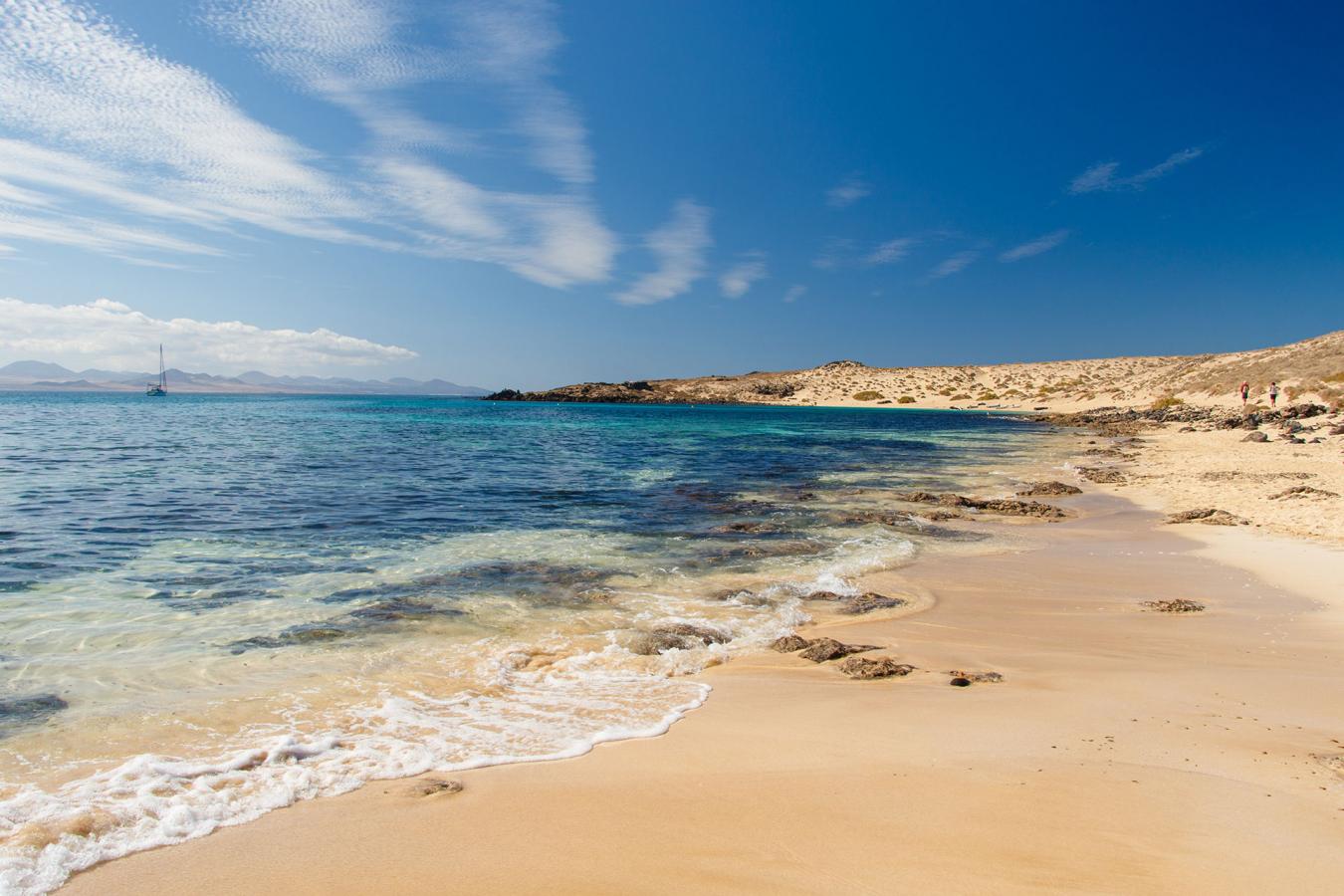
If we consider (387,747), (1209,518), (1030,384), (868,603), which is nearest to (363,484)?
(868,603)

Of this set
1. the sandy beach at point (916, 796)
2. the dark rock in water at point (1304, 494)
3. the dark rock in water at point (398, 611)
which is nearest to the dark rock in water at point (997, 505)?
the dark rock in water at point (1304, 494)

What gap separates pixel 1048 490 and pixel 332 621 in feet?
54.7

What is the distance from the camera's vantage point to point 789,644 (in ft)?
20.9

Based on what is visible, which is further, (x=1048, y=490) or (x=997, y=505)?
(x=1048, y=490)

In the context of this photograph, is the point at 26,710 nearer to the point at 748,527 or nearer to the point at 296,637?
the point at 296,637

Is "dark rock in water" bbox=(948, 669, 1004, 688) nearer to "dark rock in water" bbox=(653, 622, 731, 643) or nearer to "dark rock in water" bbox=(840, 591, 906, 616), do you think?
"dark rock in water" bbox=(840, 591, 906, 616)

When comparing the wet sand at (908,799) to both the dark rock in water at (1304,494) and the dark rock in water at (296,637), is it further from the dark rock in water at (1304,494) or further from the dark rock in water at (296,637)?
the dark rock in water at (1304,494)

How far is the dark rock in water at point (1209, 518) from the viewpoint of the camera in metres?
11.8

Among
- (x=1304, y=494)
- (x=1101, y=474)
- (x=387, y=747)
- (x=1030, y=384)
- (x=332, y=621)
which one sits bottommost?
→ (x=332, y=621)

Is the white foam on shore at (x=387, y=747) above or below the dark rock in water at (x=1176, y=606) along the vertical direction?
below

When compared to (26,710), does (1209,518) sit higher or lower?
higher

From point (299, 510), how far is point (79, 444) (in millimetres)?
20731

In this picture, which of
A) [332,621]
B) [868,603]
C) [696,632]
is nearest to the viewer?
[696,632]

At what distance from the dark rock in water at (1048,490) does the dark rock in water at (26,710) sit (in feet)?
57.8
